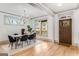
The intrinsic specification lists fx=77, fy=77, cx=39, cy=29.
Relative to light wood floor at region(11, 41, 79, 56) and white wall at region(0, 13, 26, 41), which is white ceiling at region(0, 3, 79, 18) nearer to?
white wall at region(0, 13, 26, 41)

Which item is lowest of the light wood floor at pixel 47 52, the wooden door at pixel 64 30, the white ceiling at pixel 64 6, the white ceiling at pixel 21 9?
the light wood floor at pixel 47 52

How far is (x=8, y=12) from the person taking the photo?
6.07ft

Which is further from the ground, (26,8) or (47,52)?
(26,8)

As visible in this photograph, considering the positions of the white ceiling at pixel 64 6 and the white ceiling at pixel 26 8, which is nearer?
the white ceiling at pixel 26 8

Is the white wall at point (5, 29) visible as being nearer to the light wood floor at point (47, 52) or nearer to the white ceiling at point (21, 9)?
the white ceiling at point (21, 9)

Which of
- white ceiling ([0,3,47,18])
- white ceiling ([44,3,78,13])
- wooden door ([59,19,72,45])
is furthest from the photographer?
wooden door ([59,19,72,45])

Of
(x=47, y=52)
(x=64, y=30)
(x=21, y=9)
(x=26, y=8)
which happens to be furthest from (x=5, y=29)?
(x=64, y=30)

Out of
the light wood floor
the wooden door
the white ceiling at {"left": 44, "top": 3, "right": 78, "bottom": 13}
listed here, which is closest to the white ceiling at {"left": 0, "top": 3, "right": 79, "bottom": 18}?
the white ceiling at {"left": 44, "top": 3, "right": 78, "bottom": 13}

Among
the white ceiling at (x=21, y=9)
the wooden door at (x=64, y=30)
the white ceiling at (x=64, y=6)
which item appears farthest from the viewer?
the wooden door at (x=64, y=30)

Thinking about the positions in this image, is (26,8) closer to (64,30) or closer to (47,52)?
(47,52)

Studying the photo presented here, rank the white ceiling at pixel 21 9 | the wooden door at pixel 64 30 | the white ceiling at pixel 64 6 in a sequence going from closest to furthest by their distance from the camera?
the white ceiling at pixel 21 9 → the white ceiling at pixel 64 6 → the wooden door at pixel 64 30

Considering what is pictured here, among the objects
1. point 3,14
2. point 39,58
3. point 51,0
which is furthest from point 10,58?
point 51,0

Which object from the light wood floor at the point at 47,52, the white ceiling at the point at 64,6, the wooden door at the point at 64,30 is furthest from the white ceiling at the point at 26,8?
the wooden door at the point at 64,30

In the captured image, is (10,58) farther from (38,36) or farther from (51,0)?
(51,0)
